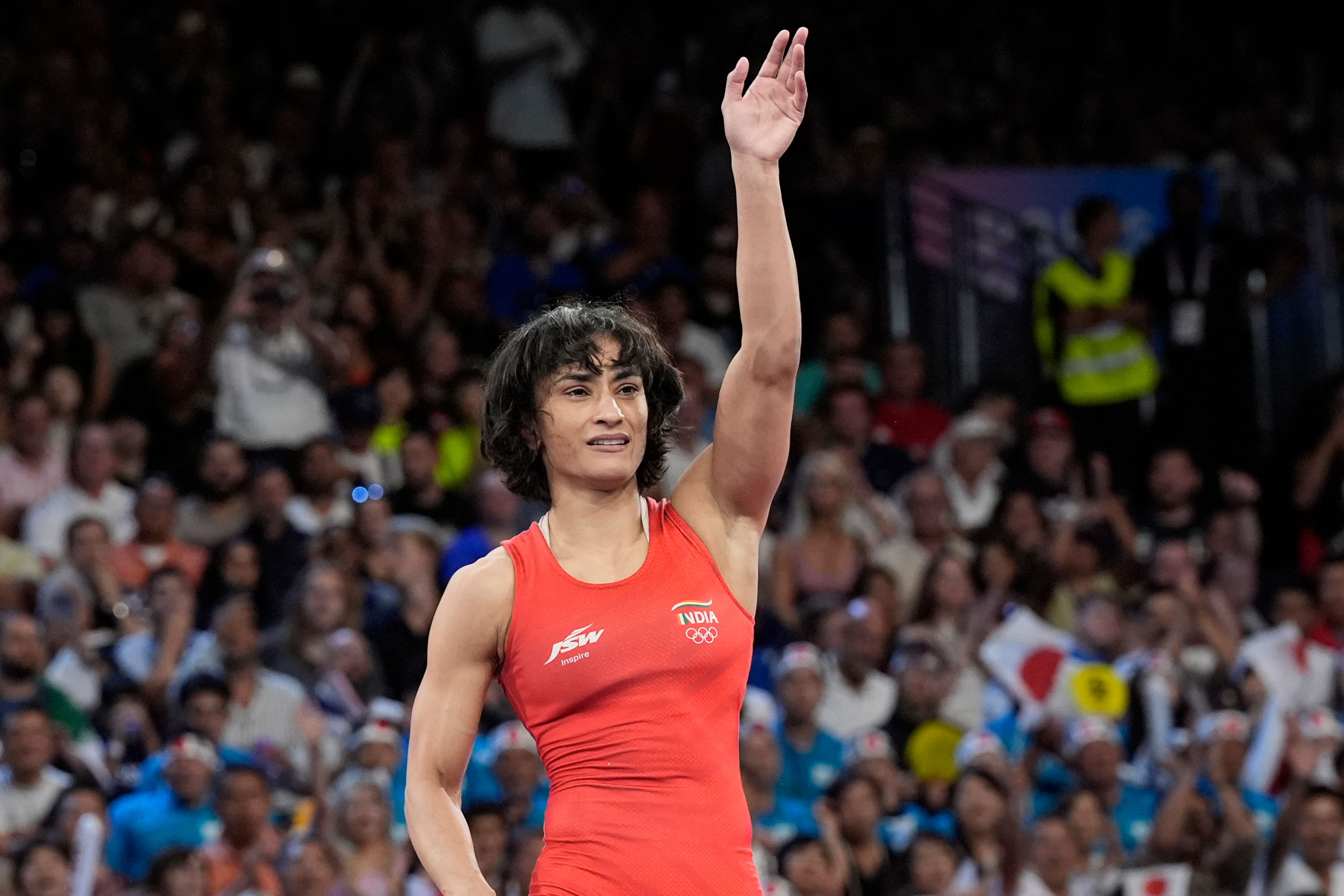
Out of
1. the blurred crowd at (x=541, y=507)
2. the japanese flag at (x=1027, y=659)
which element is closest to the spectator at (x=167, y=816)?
the blurred crowd at (x=541, y=507)

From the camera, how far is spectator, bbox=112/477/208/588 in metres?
8.04

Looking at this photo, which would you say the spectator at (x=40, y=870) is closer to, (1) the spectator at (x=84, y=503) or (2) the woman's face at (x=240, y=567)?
(2) the woman's face at (x=240, y=567)

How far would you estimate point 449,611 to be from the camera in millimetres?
3150

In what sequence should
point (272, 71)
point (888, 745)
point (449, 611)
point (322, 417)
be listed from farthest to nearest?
point (272, 71) < point (322, 417) < point (888, 745) < point (449, 611)

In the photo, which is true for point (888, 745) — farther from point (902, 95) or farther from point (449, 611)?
point (902, 95)

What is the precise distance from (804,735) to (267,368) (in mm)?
2951

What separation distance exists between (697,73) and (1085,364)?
3.39 metres

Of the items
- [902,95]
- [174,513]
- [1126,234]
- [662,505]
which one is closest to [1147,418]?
[1126,234]

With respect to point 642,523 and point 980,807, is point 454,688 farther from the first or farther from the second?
point 980,807

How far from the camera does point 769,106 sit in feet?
10.6

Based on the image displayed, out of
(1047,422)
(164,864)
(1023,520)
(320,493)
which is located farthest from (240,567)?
(1047,422)

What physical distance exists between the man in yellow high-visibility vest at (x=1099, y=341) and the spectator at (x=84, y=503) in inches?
→ 187

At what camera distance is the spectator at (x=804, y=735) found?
25.5 ft

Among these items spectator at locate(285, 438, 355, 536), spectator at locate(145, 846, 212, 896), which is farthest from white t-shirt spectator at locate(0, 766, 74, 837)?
spectator at locate(285, 438, 355, 536)
